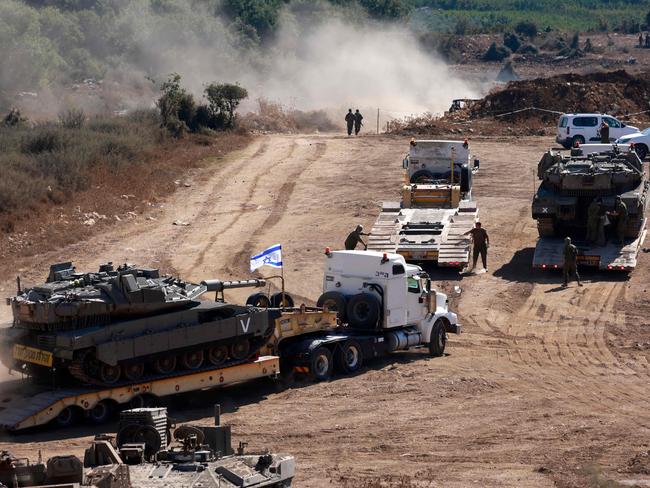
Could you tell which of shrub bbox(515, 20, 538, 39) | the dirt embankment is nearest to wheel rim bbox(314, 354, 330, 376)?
the dirt embankment

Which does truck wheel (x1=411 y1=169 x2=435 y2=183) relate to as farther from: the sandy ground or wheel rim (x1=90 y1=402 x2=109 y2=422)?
wheel rim (x1=90 y1=402 x2=109 y2=422)

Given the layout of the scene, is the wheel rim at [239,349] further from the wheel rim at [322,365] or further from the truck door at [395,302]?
the truck door at [395,302]

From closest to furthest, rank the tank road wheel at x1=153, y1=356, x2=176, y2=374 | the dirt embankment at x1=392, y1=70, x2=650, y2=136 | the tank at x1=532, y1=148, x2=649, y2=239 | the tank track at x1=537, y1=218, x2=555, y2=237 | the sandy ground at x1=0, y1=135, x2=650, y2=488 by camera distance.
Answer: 1. the sandy ground at x1=0, y1=135, x2=650, y2=488
2. the tank road wheel at x1=153, y1=356, x2=176, y2=374
3. the tank at x1=532, y1=148, x2=649, y2=239
4. the tank track at x1=537, y1=218, x2=555, y2=237
5. the dirt embankment at x1=392, y1=70, x2=650, y2=136

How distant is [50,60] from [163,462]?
5594 centimetres

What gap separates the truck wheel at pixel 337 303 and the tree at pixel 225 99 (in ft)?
95.8

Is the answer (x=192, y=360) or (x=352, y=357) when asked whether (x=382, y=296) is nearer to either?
(x=352, y=357)

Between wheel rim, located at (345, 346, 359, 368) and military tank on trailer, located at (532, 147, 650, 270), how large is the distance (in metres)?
10.6

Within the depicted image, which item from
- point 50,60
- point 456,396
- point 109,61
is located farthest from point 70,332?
point 109,61

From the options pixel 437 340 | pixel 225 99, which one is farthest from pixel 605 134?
pixel 437 340

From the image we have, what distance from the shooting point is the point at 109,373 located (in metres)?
21.9

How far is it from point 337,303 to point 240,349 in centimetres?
288

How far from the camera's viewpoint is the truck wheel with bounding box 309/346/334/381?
79.6 feet

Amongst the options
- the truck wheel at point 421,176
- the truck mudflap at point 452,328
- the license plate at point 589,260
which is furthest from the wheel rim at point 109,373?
the truck wheel at point 421,176

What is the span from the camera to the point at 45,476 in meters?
13.7
